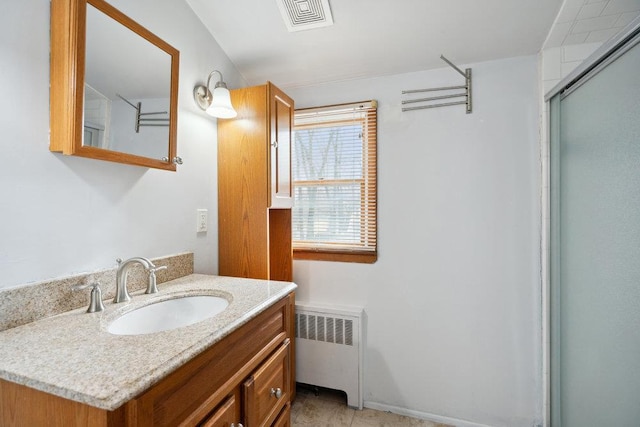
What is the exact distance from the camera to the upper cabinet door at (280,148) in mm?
1581

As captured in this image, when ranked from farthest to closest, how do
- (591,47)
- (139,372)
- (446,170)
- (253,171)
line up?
(446,170) < (253,171) < (591,47) < (139,372)

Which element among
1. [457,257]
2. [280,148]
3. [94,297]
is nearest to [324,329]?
[457,257]

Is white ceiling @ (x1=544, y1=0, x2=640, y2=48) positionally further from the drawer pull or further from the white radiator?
the drawer pull

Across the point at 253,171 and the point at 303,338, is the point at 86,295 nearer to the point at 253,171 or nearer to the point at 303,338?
the point at 253,171

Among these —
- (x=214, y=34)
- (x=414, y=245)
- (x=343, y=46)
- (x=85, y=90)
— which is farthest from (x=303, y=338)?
(x=214, y=34)

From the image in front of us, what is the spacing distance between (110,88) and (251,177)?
2.36ft

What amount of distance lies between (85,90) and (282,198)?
3.22 feet

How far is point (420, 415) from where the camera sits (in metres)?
1.74

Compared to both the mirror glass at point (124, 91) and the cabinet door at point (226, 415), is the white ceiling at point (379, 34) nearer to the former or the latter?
the mirror glass at point (124, 91)

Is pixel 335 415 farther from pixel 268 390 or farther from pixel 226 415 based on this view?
pixel 226 415

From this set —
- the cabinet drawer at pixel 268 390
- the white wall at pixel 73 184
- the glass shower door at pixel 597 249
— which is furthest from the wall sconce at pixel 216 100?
Answer: the glass shower door at pixel 597 249

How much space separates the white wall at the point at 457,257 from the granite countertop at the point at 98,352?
110 centimetres

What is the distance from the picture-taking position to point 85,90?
938 millimetres

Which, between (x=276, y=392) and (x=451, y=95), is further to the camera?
(x=451, y=95)
